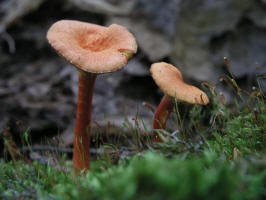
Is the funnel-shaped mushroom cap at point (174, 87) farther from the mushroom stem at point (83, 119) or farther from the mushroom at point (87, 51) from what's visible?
the mushroom stem at point (83, 119)

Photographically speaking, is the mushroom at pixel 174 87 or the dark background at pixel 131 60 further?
the dark background at pixel 131 60

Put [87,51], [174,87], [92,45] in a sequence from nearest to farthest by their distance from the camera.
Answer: [87,51], [174,87], [92,45]

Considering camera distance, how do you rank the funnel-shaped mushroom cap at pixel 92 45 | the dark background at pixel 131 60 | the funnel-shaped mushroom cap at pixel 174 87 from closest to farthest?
the funnel-shaped mushroom cap at pixel 92 45, the funnel-shaped mushroom cap at pixel 174 87, the dark background at pixel 131 60

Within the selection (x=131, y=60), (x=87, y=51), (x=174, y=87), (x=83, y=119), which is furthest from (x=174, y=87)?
(x=131, y=60)

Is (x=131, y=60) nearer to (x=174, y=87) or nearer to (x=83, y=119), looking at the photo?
(x=83, y=119)

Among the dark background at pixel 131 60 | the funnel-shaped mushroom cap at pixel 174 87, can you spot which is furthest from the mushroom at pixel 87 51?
the dark background at pixel 131 60

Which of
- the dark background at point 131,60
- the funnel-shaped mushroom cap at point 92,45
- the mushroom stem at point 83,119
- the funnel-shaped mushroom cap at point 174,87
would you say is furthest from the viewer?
the dark background at point 131,60

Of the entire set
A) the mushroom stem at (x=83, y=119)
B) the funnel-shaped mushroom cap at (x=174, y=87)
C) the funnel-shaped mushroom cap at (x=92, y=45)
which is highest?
the funnel-shaped mushroom cap at (x=92, y=45)
